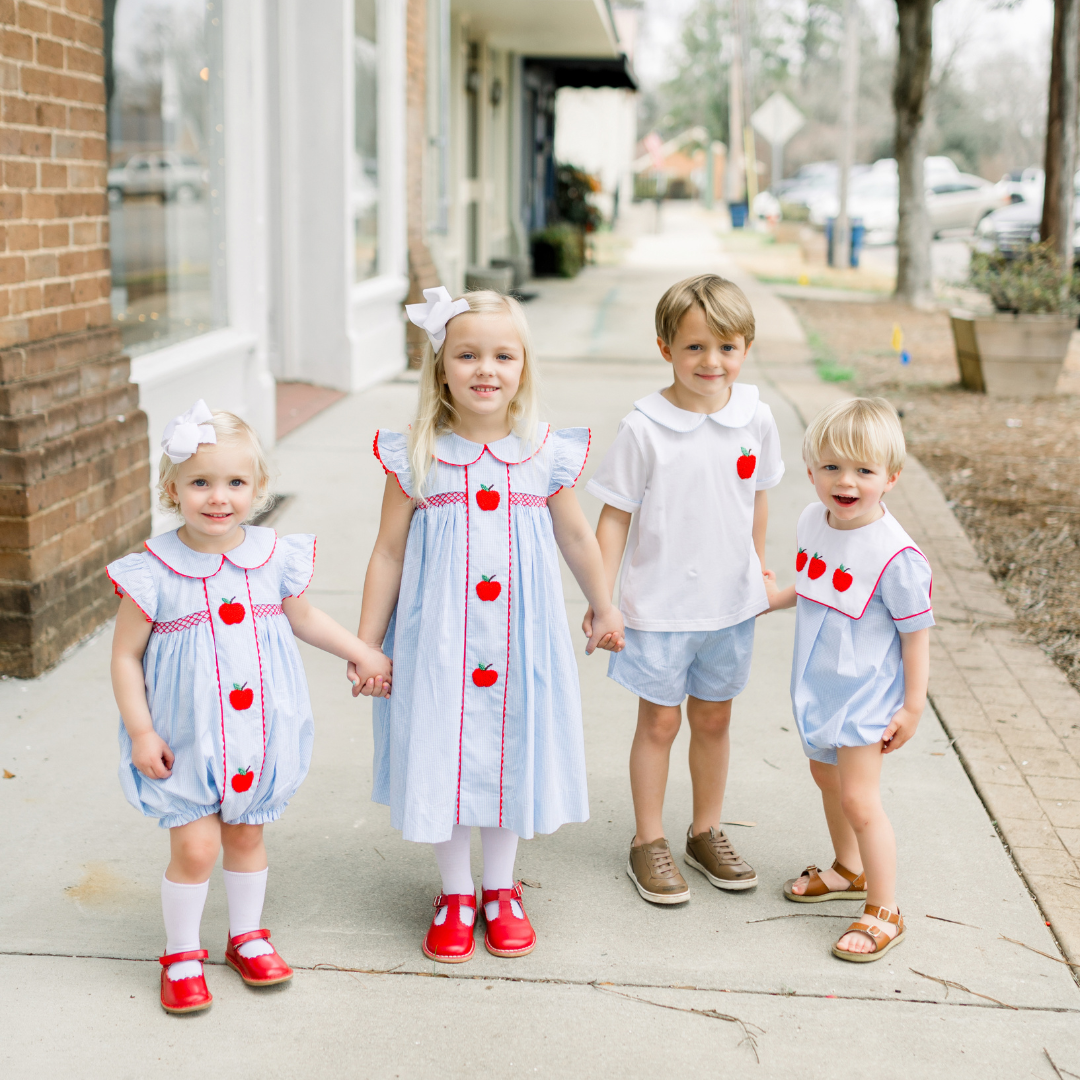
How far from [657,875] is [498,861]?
0.42 metres

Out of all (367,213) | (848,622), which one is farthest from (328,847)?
(367,213)

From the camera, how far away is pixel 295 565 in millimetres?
2613

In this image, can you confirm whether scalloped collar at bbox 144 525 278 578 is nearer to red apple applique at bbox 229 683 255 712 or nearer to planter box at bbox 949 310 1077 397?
red apple applique at bbox 229 683 255 712

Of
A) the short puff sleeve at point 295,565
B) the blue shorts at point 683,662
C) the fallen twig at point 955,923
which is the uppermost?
the short puff sleeve at point 295,565

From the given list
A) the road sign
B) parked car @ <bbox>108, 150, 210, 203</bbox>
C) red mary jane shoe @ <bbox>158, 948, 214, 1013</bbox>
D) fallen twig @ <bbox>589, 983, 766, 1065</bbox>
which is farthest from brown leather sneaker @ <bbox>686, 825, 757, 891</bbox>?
the road sign

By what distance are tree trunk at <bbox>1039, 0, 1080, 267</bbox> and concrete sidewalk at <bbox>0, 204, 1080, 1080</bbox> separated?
9.60 meters

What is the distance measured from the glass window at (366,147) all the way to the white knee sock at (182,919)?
7017 millimetres

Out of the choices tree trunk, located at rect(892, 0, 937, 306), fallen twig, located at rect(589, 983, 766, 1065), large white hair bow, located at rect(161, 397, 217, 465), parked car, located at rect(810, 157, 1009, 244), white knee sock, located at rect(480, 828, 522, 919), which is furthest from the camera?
parked car, located at rect(810, 157, 1009, 244)

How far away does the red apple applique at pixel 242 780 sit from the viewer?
2521mm

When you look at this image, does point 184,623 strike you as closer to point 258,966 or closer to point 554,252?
point 258,966

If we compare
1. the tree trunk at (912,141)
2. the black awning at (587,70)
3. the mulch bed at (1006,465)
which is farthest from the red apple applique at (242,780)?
the black awning at (587,70)

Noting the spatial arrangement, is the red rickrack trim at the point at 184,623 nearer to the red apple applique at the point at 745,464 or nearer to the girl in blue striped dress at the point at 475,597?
the girl in blue striped dress at the point at 475,597

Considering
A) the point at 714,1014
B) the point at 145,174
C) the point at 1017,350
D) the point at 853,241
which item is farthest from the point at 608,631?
the point at 853,241

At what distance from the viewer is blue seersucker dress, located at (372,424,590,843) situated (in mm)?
2711
